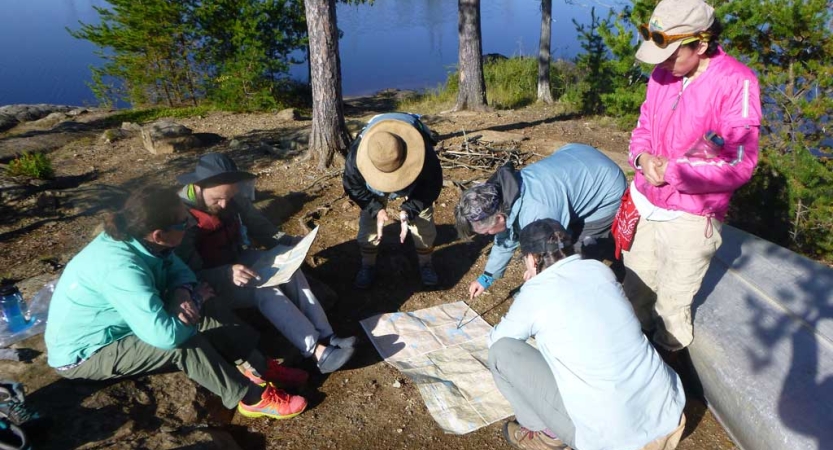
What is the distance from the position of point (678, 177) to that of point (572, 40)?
56.7 ft

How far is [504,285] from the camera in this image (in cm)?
401

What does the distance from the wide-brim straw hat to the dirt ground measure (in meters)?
1.01

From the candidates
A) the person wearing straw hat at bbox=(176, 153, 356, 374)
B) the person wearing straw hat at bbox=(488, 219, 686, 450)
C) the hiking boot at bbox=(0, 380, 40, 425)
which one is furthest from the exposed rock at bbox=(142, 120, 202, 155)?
the person wearing straw hat at bbox=(488, 219, 686, 450)

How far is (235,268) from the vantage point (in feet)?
9.39

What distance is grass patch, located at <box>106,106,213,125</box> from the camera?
899 centimetres

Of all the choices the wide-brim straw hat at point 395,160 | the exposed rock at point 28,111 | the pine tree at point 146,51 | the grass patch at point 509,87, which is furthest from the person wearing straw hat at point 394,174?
the exposed rock at point 28,111

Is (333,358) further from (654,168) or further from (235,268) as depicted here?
(654,168)

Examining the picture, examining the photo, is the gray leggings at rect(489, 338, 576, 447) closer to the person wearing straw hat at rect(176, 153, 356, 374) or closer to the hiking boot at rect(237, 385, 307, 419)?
the person wearing straw hat at rect(176, 153, 356, 374)

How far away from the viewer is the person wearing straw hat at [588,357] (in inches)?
76.9

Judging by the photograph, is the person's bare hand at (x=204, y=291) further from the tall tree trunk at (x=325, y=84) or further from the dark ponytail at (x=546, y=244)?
the tall tree trunk at (x=325, y=84)

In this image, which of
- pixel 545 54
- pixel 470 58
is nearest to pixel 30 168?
pixel 470 58

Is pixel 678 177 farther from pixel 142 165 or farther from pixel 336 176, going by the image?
pixel 142 165

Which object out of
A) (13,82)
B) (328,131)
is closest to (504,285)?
(328,131)

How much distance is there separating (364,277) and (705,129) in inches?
97.5
